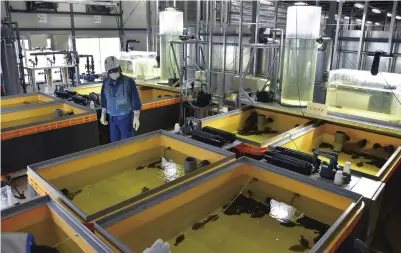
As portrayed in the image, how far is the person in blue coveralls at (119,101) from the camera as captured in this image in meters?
3.63

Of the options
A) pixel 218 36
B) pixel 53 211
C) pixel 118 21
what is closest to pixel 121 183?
pixel 53 211

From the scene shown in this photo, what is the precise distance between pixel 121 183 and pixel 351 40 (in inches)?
→ 284

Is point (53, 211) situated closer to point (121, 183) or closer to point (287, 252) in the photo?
point (121, 183)

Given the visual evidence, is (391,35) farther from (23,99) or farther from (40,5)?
(40,5)

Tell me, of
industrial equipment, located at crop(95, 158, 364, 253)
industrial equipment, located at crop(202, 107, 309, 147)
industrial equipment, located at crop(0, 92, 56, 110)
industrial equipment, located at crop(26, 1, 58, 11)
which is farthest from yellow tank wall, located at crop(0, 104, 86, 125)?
industrial equipment, located at crop(26, 1, 58, 11)

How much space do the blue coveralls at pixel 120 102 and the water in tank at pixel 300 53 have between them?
194 centimetres

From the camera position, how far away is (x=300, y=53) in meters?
3.83

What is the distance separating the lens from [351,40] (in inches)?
302

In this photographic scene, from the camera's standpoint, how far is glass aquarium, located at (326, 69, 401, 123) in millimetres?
3412

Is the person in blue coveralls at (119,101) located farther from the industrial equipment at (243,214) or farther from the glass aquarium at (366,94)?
the glass aquarium at (366,94)

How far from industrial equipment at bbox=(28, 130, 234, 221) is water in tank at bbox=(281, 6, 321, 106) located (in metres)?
1.84

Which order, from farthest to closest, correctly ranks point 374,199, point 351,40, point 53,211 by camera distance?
point 351,40
point 374,199
point 53,211

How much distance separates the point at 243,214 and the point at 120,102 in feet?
7.31

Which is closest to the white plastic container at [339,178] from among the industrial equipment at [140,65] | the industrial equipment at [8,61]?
the industrial equipment at [140,65]
